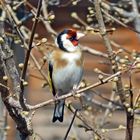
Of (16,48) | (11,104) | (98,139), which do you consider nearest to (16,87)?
(11,104)

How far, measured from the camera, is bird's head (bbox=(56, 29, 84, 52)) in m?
3.10

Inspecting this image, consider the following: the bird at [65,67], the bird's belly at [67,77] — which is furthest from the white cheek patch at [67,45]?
the bird's belly at [67,77]

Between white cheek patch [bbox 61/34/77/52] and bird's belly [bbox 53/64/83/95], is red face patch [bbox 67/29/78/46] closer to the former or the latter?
white cheek patch [bbox 61/34/77/52]

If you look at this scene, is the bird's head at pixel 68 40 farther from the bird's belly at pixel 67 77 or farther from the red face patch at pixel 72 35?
the bird's belly at pixel 67 77

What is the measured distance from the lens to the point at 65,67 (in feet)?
10.1

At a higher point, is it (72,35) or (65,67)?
(72,35)

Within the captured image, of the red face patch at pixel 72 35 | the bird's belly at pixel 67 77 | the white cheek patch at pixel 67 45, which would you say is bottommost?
the bird's belly at pixel 67 77

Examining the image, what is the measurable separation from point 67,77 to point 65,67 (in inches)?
2.1

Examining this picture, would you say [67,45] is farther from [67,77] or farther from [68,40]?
[67,77]

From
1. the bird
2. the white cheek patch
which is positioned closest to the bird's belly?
the bird

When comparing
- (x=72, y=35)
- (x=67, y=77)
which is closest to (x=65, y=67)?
(x=67, y=77)

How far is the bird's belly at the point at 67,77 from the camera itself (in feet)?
9.93

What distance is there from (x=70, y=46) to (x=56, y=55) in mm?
96

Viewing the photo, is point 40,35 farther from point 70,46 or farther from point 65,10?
point 70,46
